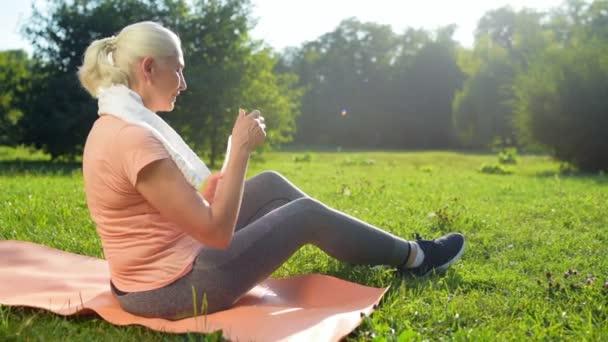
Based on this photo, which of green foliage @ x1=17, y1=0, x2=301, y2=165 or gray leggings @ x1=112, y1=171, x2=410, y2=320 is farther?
green foliage @ x1=17, y1=0, x2=301, y2=165

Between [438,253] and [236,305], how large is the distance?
4.66 ft

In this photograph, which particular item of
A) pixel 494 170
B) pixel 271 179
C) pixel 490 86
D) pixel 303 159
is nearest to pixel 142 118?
pixel 271 179

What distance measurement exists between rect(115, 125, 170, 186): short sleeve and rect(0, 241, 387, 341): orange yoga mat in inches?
27.3

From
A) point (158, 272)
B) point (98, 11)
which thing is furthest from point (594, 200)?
point (98, 11)

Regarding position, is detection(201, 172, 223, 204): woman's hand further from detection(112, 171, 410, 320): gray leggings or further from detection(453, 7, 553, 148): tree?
detection(453, 7, 553, 148): tree

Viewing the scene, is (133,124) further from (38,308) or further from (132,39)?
(38,308)

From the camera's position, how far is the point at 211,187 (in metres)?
2.73

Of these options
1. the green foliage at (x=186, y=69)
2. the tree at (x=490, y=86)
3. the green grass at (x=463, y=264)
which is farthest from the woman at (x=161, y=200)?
the tree at (x=490, y=86)

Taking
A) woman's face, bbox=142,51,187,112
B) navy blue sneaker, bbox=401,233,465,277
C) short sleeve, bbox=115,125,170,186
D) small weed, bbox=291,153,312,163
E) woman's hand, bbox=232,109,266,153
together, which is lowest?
small weed, bbox=291,153,312,163

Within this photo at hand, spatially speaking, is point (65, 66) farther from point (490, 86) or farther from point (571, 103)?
point (490, 86)

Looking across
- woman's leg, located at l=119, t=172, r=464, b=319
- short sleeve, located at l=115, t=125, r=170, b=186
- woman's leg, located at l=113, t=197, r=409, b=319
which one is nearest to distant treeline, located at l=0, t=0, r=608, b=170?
woman's leg, located at l=119, t=172, r=464, b=319

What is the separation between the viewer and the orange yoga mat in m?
2.72

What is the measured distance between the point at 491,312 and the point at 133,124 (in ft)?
6.64

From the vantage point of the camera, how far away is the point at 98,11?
18.2 m
